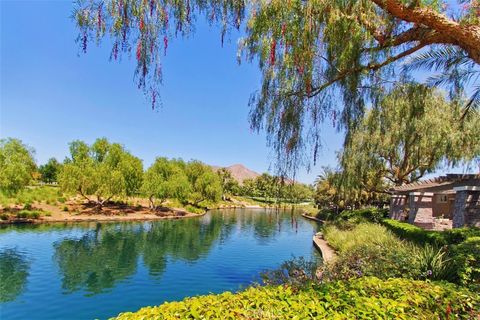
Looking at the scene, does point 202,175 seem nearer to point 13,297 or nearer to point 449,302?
point 13,297

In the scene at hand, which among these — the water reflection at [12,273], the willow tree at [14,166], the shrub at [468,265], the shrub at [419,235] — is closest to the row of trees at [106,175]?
the willow tree at [14,166]

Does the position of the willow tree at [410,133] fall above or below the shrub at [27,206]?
above

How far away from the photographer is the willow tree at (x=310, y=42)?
12.1 feet

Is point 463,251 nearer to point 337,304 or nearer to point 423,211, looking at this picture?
point 337,304

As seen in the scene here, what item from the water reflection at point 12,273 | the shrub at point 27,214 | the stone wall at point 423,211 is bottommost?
the water reflection at point 12,273

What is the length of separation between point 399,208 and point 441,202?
3.79 metres

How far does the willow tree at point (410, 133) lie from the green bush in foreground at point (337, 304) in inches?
117

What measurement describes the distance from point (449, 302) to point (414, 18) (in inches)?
159

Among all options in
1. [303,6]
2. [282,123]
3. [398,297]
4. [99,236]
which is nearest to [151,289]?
[282,123]

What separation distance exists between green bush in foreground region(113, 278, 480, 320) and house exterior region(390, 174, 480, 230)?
9729 millimetres

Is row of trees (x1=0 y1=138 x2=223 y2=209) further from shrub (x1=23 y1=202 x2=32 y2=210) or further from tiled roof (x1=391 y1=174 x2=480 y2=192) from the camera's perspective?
tiled roof (x1=391 y1=174 x2=480 y2=192)

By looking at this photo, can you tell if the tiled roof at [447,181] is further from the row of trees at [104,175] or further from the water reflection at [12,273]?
the row of trees at [104,175]

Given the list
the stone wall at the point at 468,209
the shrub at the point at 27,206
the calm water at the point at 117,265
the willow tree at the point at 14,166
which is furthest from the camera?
the shrub at the point at 27,206

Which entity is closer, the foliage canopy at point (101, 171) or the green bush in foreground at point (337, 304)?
A: the green bush in foreground at point (337, 304)
